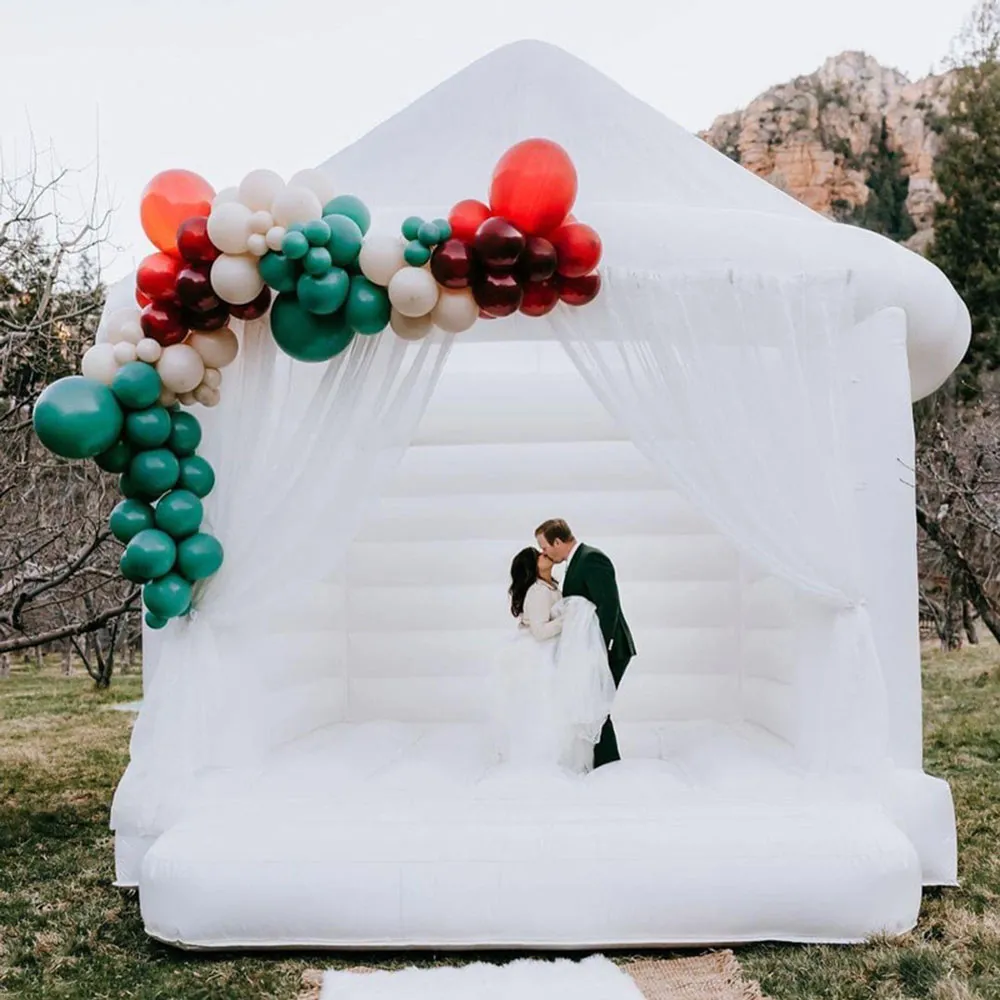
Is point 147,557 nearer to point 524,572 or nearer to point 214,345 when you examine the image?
point 214,345

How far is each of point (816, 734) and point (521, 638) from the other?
1.15 m

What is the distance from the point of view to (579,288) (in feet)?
10.7

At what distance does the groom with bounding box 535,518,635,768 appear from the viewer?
385 cm

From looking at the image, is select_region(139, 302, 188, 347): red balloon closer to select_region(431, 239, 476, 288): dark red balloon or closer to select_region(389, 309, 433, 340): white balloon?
select_region(389, 309, 433, 340): white balloon

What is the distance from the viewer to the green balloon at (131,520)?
10.8 feet

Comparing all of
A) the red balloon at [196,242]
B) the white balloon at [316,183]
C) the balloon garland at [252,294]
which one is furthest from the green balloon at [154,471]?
the white balloon at [316,183]

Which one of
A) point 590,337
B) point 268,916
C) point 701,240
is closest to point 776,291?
point 701,240

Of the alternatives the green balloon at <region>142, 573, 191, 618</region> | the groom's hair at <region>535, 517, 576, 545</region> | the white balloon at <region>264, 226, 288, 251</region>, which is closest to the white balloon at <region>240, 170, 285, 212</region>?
the white balloon at <region>264, 226, 288, 251</region>

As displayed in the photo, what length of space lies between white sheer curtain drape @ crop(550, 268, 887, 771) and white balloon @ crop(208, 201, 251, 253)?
3.32ft

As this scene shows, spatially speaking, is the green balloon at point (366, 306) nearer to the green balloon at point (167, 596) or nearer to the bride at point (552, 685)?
the green balloon at point (167, 596)

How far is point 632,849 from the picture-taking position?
9.70 ft

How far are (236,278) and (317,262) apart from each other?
258mm

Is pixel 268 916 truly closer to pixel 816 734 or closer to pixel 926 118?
pixel 816 734

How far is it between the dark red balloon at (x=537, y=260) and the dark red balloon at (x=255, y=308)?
0.81m
